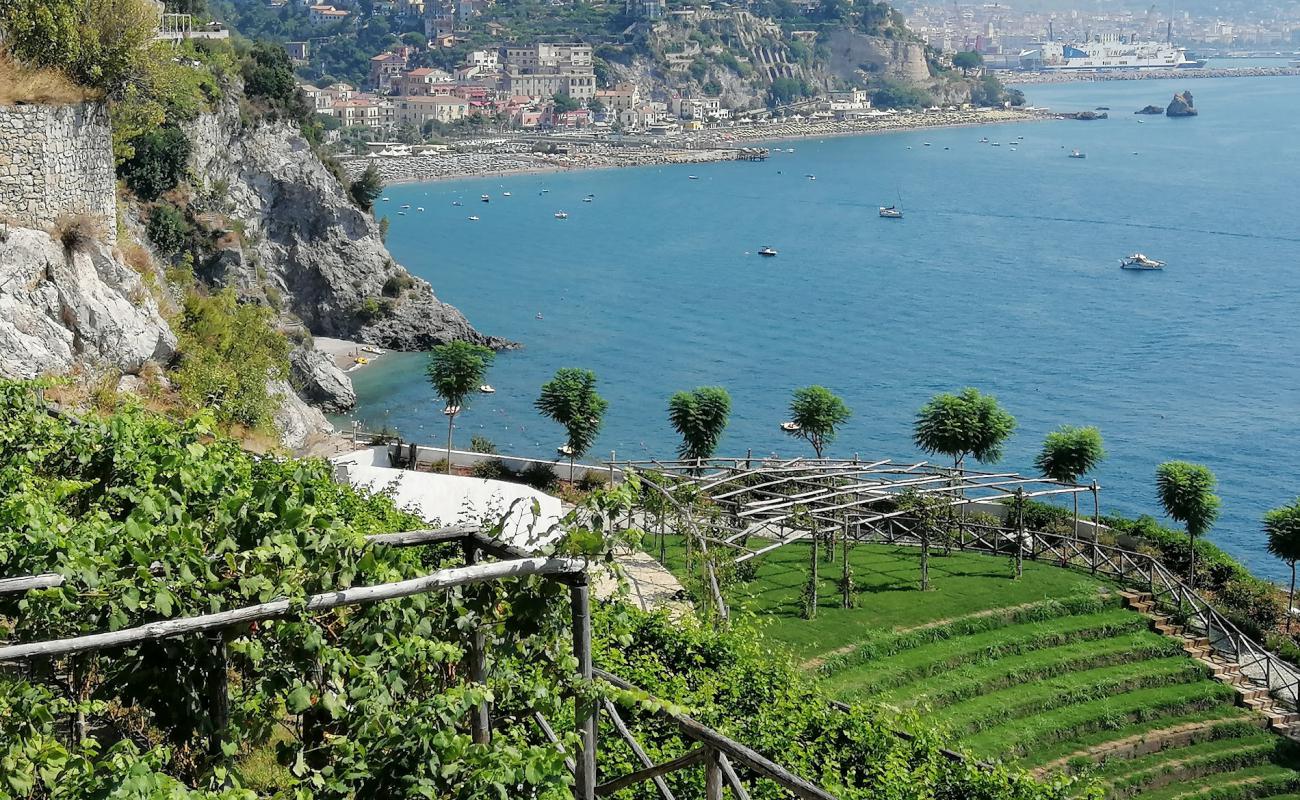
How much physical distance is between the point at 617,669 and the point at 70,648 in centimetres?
612

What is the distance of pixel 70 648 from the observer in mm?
5059

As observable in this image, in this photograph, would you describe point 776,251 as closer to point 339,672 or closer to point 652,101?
point 339,672

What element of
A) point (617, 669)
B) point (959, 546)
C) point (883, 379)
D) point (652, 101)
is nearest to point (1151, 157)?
point (652, 101)

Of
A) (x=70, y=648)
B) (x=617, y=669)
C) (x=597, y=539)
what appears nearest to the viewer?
(x=70, y=648)

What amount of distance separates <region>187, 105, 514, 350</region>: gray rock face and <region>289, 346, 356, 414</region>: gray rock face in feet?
8.80

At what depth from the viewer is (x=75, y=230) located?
21.4m

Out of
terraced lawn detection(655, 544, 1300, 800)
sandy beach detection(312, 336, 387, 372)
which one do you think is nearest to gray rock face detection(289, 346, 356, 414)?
sandy beach detection(312, 336, 387, 372)

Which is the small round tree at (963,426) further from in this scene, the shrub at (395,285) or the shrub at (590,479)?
the shrub at (395,285)

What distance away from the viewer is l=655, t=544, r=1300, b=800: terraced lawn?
52.1ft

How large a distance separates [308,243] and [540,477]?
22.5 metres

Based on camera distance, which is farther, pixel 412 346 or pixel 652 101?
pixel 652 101

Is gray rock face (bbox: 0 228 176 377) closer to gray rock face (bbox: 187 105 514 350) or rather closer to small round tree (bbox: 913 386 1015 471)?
small round tree (bbox: 913 386 1015 471)

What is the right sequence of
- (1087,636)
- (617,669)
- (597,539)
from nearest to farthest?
(597,539) < (617,669) < (1087,636)

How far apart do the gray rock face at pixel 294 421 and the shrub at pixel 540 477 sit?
14.9 feet
